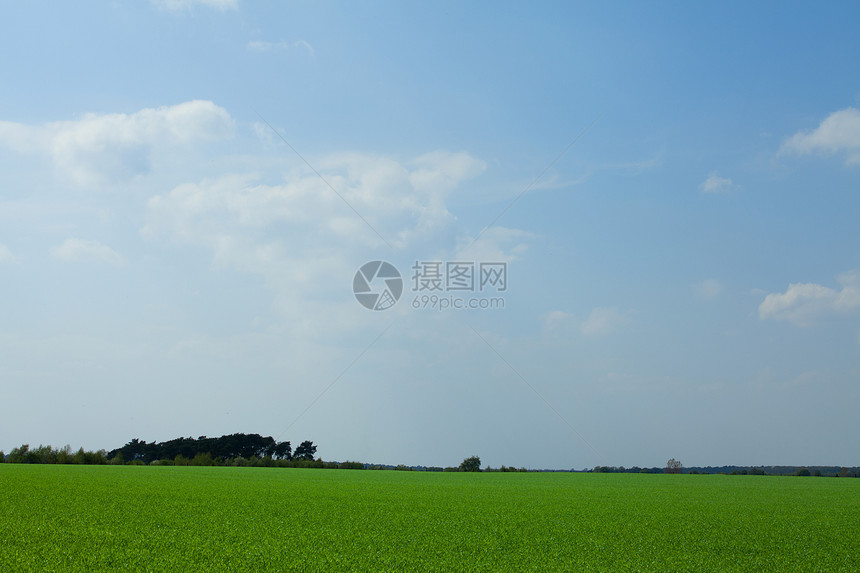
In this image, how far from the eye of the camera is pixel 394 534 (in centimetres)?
1084

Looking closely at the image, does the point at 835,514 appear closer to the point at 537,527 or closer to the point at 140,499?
the point at 537,527

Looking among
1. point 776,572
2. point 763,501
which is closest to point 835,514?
point 763,501

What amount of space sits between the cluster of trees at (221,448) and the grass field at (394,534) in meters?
55.6

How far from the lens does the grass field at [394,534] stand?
8.53 m

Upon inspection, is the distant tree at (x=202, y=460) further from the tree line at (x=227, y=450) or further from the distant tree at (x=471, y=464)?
the distant tree at (x=471, y=464)

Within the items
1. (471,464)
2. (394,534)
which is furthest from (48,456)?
(394,534)

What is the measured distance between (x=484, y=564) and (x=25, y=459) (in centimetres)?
4962

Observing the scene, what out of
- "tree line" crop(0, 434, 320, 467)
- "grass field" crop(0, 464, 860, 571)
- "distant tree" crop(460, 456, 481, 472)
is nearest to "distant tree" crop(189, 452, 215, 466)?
"tree line" crop(0, 434, 320, 467)

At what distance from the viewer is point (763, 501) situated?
19.5 metres

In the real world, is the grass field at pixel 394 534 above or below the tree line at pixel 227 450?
below

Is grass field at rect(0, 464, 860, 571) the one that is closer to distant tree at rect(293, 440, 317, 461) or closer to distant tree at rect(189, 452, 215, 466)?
distant tree at rect(189, 452, 215, 466)

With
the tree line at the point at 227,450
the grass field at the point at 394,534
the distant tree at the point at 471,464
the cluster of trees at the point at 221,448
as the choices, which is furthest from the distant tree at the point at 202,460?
the grass field at the point at 394,534

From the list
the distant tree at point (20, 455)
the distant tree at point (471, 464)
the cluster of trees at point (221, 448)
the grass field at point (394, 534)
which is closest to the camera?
the grass field at point (394, 534)

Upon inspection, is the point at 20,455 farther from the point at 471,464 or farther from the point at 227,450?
the point at 471,464
